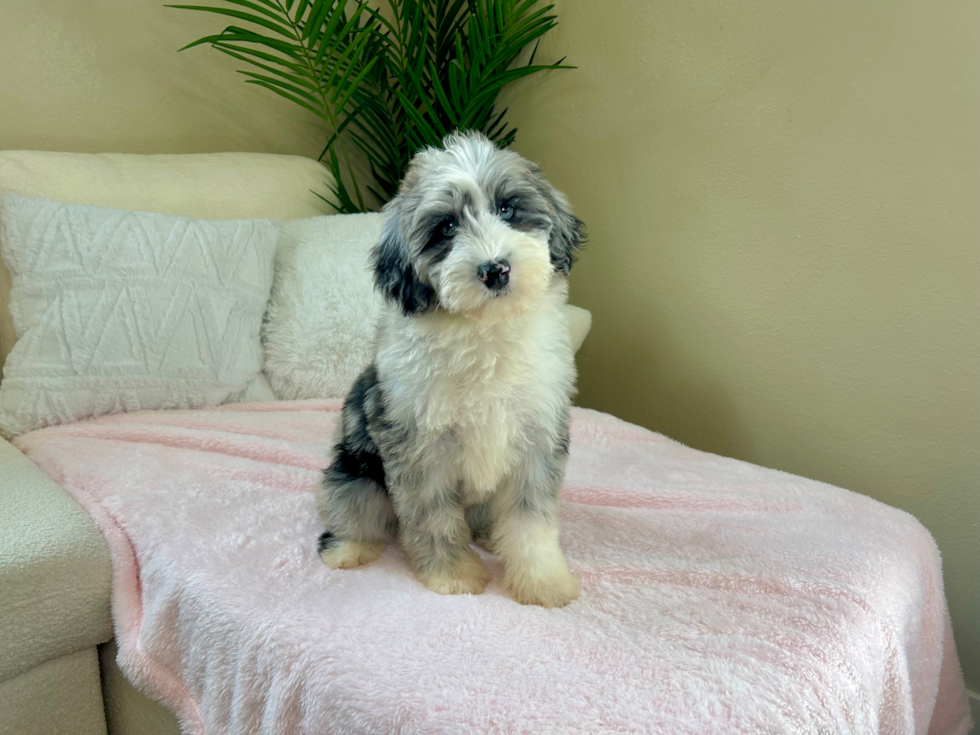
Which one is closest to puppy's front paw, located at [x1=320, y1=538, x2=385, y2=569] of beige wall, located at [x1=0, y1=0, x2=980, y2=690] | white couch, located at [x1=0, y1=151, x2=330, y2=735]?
white couch, located at [x1=0, y1=151, x2=330, y2=735]

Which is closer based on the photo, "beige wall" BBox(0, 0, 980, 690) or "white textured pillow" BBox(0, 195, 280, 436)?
"beige wall" BBox(0, 0, 980, 690)

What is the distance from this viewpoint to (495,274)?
1029 millimetres

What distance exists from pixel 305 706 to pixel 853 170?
1.65 m

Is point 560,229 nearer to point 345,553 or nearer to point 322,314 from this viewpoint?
point 345,553

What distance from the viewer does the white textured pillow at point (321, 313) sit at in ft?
6.51

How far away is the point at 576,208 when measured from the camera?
2.46 metres

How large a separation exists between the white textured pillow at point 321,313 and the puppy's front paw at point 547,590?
972mm

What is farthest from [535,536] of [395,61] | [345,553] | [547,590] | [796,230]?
[395,61]

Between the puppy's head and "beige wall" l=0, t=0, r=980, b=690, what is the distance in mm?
966

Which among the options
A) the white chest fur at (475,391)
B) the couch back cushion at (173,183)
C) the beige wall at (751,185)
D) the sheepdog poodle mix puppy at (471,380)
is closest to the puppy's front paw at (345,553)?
the sheepdog poodle mix puppy at (471,380)

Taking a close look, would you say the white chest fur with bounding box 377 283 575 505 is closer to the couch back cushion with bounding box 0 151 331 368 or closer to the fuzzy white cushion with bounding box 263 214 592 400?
the fuzzy white cushion with bounding box 263 214 592 400

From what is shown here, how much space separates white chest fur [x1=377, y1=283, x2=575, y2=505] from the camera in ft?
3.76

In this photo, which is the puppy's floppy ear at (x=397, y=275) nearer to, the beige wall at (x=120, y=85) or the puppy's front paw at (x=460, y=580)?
the puppy's front paw at (x=460, y=580)

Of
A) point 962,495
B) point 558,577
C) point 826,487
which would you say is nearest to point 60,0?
point 558,577
